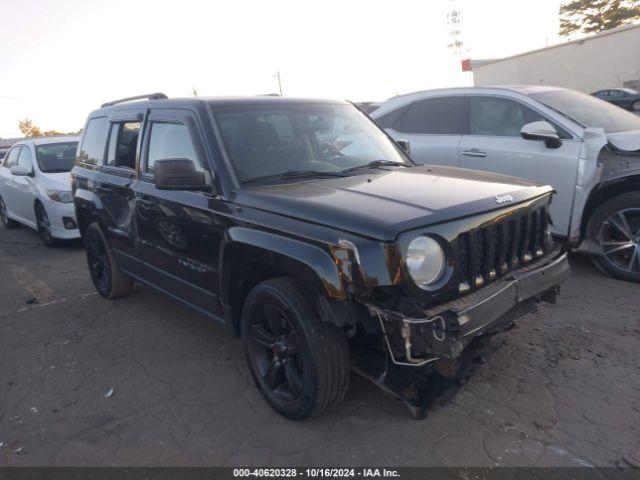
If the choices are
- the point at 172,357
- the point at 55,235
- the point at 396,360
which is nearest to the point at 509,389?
the point at 396,360

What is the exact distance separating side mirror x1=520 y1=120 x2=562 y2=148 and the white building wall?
27423 millimetres

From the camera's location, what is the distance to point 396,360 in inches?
111

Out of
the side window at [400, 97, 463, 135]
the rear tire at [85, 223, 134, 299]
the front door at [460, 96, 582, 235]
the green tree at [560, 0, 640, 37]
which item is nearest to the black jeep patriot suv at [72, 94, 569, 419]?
the rear tire at [85, 223, 134, 299]

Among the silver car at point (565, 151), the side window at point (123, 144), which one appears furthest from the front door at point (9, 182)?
the silver car at point (565, 151)

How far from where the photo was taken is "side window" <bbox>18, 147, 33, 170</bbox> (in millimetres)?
8758

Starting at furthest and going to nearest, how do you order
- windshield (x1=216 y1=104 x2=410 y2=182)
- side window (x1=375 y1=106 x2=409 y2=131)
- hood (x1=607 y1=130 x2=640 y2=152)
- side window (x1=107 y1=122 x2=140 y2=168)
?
side window (x1=375 y1=106 x2=409 y2=131) < hood (x1=607 y1=130 x2=640 y2=152) < side window (x1=107 y1=122 x2=140 y2=168) < windshield (x1=216 y1=104 x2=410 y2=182)

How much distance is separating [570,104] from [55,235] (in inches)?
278

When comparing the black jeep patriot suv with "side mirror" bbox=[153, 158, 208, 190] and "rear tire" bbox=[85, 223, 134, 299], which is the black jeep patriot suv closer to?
"side mirror" bbox=[153, 158, 208, 190]

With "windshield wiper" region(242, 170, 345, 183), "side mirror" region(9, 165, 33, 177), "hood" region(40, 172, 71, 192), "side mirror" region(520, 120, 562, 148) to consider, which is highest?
"windshield wiper" region(242, 170, 345, 183)

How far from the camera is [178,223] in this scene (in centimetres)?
388

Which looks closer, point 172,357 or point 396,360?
point 396,360

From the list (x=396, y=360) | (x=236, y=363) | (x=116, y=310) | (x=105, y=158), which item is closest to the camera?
(x=396, y=360)

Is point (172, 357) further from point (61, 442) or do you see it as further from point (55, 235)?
point (55, 235)

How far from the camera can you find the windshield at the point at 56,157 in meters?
8.58
